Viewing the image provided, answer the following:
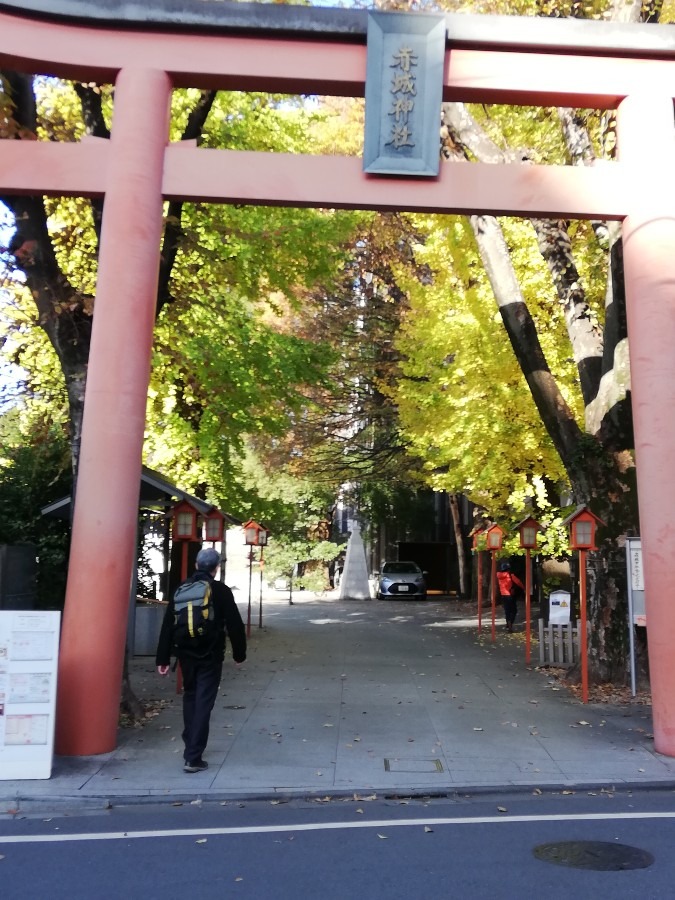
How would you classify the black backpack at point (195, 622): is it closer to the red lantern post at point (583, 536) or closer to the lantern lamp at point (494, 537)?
the red lantern post at point (583, 536)

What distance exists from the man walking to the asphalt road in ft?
2.76

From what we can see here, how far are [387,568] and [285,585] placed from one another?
5527mm

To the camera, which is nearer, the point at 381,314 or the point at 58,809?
the point at 58,809

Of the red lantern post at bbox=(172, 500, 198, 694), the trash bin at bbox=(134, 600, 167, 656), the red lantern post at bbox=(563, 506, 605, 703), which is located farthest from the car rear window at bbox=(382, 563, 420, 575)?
the red lantern post at bbox=(563, 506, 605, 703)

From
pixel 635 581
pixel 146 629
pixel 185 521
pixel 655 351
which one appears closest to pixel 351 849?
pixel 655 351

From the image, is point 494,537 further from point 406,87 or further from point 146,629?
point 406,87

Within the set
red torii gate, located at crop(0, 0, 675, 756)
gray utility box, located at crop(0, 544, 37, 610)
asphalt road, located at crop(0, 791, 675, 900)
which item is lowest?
asphalt road, located at crop(0, 791, 675, 900)

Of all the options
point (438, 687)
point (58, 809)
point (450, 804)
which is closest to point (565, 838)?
point (450, 804)

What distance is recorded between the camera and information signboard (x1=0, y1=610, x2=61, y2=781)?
7.30m

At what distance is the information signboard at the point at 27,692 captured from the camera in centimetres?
730

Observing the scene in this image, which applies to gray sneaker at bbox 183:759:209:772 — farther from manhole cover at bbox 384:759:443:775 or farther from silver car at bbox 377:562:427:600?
silver car at bbox 377:562:427:600

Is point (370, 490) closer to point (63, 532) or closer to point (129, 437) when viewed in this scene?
point (63, 532)

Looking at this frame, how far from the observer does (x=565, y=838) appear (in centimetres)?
600

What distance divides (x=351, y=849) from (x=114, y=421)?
4.46 m
